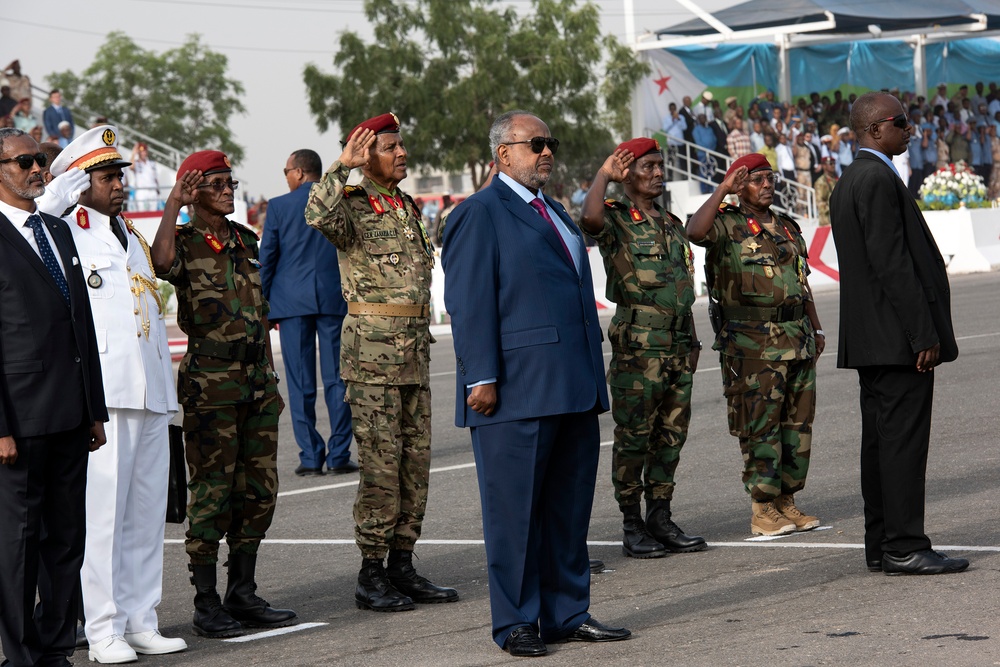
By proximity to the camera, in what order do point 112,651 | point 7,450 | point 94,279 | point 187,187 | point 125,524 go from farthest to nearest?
point 187,187, point 125,524, point 94,279, point 112,651, point 7,450

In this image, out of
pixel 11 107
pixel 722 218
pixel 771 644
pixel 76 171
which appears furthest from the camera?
pixel 11 107

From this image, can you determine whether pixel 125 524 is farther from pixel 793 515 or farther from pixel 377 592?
pixel 793 515

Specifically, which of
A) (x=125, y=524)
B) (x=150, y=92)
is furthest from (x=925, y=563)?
(x=150, y=92)

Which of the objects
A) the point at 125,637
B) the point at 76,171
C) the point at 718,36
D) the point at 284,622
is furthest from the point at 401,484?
the point at 718,36

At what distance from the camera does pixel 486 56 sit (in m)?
39.5

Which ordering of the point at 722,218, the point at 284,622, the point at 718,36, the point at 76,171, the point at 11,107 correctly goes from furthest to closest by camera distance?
A: the point at 718,36 → the point at 11,107 → the point at 722,218 → the point at 284,622 → the point at 76,171

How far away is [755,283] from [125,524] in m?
3.70

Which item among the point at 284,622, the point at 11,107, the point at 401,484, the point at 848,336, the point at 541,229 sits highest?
the point at 11,107

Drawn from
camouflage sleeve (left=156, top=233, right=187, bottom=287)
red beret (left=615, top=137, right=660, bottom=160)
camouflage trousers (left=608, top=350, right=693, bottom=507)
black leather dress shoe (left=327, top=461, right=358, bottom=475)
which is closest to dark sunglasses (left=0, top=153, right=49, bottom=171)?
camouflage sleeve (left=156, top=233, right=187, bottom=287)

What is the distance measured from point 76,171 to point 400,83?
34615mm

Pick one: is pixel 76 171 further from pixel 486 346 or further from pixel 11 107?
pixel 11 107

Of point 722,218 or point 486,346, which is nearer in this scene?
point 486,346

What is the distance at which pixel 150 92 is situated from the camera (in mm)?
82312

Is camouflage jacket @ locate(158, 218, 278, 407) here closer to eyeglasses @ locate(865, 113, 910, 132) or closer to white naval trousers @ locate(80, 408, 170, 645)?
white naval trousers @ locate(80, 408, 170, 645)
